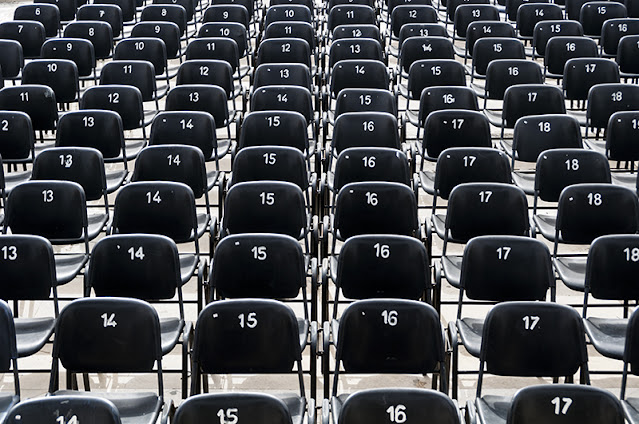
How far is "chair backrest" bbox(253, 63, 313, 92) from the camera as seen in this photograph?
8461 mm

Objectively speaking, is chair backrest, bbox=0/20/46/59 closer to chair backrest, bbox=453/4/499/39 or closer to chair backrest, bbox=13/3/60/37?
chair backrest, bbox=13/3/60/37

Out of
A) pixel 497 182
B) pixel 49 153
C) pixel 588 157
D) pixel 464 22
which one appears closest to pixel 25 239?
pixel 49 153

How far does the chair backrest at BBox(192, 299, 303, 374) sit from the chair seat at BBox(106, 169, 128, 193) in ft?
9.11

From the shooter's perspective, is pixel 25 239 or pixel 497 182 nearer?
pixel 25 239

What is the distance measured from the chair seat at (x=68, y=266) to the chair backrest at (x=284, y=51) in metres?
3.53

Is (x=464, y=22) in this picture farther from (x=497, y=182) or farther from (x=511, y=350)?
(x=511, y=350)

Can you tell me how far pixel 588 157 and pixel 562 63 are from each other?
116 inches

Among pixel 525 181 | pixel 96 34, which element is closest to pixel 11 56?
pixel 96 34

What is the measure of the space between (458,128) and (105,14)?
4.73 m

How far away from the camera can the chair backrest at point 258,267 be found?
17.6 ft

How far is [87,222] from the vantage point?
620cm

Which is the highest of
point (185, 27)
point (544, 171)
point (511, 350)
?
point (185, 27)

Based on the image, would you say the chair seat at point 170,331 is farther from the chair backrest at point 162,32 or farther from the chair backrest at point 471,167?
the chair backrest at point 162,32

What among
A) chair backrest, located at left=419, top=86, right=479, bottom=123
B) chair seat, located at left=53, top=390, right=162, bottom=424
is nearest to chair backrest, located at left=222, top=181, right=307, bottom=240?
chair seat, located at left=53, top=390, right=162, bottom=424
